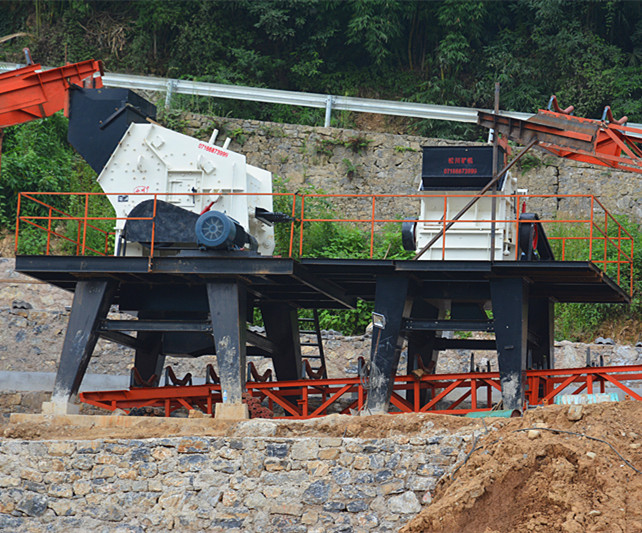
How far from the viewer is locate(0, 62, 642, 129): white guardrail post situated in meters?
32.3

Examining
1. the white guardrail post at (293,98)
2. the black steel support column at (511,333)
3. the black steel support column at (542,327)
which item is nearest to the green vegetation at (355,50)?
the white guardrail post at (293,98)

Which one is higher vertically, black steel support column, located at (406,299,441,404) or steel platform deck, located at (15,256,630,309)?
steel platform deck, located at (15,256,630,309)

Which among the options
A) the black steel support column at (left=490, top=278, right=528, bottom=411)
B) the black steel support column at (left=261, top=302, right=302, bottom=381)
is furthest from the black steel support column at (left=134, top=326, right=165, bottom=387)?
the black steel support column at (left=490, top=278, right=528, bottom=411)

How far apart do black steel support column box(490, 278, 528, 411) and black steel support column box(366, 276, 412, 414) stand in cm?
152

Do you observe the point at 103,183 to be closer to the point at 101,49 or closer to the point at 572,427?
the point at 572,427

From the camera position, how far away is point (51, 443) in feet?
50.1

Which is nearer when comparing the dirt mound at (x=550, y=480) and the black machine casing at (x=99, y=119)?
the dirt mound at (x=550, y=480)

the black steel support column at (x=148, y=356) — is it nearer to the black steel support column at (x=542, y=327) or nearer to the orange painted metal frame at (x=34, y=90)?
the orange painted metal frame at (x=34, y=90)

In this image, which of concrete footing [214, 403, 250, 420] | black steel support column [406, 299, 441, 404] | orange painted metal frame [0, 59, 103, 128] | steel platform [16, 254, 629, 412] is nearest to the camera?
concrete footing [214, 403, 250, 420]

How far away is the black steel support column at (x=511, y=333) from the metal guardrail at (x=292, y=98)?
15.9 metres

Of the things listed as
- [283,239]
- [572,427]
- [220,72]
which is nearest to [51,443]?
[572,427]

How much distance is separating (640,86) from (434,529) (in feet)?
78.0

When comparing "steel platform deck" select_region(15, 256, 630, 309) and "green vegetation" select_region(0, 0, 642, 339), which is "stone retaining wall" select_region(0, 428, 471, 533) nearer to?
"steel platform deck" select_region(15, 256, 630, 309)

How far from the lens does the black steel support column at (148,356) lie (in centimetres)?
2019
